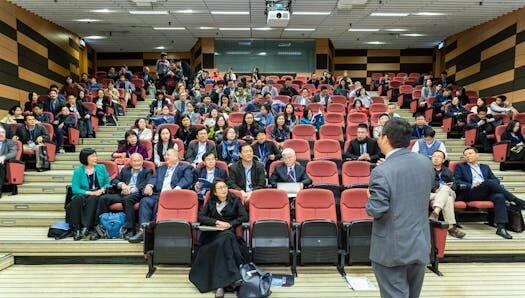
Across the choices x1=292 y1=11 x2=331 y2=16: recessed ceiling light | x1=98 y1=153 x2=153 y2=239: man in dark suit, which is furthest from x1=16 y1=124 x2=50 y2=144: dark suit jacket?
x1=292 y1=11 x2=331 y2=16: recessed ceiling light

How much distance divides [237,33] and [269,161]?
928cm

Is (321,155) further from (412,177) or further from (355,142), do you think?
(412,177)

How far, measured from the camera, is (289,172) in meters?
5.59

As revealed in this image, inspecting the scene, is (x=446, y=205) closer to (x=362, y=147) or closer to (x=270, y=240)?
(x=362, y=147)

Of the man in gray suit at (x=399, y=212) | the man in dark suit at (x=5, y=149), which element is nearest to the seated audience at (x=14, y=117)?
the man in dark suit at (x=5, y=149)

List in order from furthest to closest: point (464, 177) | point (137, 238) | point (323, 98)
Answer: point (323, 98) < point (464, 177) < point (137, 238)

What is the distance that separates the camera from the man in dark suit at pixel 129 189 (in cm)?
496

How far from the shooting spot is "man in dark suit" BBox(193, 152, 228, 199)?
5.28 metres

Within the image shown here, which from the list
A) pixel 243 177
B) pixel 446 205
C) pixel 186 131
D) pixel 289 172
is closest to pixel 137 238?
pixel 243 177

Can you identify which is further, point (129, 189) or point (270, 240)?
point (129, 189)

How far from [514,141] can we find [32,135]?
7913mm

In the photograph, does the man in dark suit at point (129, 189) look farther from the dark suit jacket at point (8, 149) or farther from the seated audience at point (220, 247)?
the dark suit jacket at point (8, 149)

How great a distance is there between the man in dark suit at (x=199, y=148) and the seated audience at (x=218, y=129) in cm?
70

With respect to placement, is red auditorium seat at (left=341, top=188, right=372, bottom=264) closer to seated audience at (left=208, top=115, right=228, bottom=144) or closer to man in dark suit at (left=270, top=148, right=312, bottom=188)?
man in dark suit at (left=270, top=148, right=312, bottom=188)
